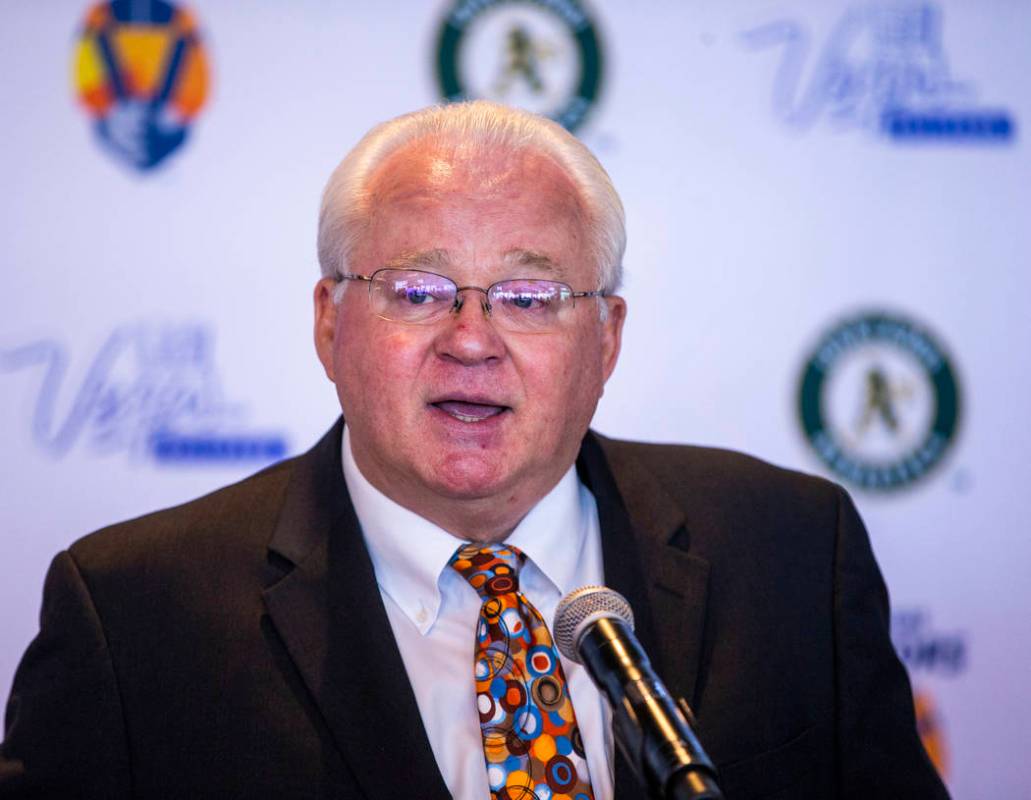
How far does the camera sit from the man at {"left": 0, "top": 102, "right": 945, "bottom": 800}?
5.91 ft

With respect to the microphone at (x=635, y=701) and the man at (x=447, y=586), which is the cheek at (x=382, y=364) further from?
the microphone at (x=635, y=701)

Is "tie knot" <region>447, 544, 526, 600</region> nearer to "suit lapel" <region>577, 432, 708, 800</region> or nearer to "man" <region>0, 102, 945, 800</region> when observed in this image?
"man" <region>0, 102, 945, 800</region>

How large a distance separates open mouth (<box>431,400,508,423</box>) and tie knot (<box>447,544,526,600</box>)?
25 centimetres

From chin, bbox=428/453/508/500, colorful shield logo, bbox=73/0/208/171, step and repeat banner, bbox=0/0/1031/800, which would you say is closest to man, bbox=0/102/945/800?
chin, bbox=428/453/508/500

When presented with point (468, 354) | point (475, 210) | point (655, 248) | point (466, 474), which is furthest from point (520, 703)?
point (655, 248)

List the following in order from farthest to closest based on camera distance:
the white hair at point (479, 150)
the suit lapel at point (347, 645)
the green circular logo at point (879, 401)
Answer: the green circular logo at point (879, 401), the white hair at point (479, 150), the suit lapel at point (347, 645)

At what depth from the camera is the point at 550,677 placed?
186 centimetres

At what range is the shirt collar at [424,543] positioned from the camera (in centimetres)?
196

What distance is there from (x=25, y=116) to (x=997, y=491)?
256 cm

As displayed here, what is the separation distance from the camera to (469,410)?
1.87 meters

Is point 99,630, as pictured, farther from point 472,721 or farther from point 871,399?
point 871,399

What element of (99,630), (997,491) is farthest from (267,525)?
(997,491)

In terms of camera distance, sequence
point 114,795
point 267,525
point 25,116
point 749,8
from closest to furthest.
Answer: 1. point 114,795
2. point 267,525
3. point 25,116
4. point 749,8

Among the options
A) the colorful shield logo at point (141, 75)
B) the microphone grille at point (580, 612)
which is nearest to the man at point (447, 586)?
the microphone grille at point (580, 612)
